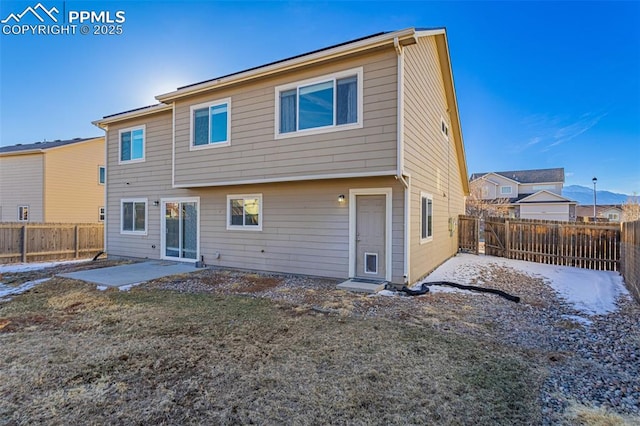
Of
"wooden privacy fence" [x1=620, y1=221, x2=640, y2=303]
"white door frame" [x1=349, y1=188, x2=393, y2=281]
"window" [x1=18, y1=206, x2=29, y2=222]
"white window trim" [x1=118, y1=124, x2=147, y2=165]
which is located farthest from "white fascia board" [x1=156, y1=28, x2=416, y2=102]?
"window" [x1=18, y1=206, x2=29, y2=222]

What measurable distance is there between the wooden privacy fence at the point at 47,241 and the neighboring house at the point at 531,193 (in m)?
30.7

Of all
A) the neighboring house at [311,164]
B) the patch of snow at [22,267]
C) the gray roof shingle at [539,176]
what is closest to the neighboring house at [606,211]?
the gray roof shingle at [539,176]

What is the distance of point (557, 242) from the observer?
35.1ft

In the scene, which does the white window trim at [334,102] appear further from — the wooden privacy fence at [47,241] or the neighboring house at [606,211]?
the neighboring house at [606,211]

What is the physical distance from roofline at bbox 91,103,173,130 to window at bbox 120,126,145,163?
46 cm

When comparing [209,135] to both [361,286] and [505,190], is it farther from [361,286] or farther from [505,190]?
[505,190]

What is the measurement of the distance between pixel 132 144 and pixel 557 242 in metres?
15.6

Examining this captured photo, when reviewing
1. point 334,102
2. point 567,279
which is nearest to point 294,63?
point 334,102

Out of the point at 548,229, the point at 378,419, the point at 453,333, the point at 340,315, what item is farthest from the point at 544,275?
the point at 378,419

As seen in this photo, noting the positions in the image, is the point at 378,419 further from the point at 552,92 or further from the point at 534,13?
the point at 552,92

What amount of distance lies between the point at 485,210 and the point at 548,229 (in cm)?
1697

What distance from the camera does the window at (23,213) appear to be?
696 inches

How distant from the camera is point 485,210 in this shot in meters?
26.7

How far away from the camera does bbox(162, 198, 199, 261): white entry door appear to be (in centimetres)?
1030
